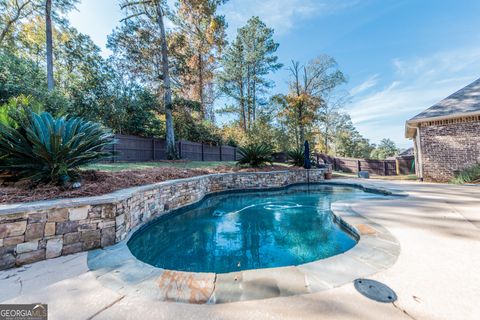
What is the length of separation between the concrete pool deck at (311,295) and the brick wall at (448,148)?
Result: 842 cm

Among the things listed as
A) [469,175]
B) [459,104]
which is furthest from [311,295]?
[459,104]

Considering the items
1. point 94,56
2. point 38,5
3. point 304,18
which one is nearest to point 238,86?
point 304,18

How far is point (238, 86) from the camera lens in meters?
18.3

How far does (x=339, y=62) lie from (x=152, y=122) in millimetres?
16211

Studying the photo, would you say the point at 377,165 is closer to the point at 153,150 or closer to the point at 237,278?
the point at 153,150

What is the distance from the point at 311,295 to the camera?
1470 millimetres

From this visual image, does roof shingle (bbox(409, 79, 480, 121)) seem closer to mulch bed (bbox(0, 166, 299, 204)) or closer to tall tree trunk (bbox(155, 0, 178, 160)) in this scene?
mulch bed (bbox(0, 166, 299, 204))

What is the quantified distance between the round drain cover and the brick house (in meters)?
10.3

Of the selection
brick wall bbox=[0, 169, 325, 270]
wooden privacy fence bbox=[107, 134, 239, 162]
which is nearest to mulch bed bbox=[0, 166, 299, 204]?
brick wall bbox=[0, 169, 325, 270]

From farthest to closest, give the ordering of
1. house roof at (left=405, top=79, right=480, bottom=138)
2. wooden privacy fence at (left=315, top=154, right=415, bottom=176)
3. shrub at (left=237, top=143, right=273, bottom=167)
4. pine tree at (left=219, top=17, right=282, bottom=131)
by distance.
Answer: pine tree at (left=219, top=17, right=282, bottom=131)
wooden privacy fence at (left=315, top=154, right=415, bottom=176)
shrub at (left=237, top=143, right=273, bottom=167)
house roof at (left=405, top=79, right=480, bottom=138)

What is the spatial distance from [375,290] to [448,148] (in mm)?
10473

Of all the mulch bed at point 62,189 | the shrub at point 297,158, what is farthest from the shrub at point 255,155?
the mulch bed at point 62,189

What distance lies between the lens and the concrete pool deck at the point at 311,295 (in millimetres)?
1295

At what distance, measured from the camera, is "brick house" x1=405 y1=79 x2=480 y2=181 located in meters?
7.68
